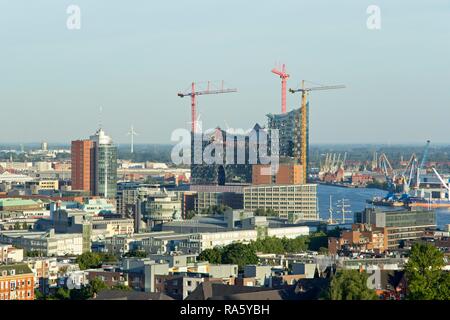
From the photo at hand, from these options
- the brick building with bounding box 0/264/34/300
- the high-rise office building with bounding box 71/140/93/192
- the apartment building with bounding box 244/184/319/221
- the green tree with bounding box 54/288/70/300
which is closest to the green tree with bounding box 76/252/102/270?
the brick building with bounding box 0/264/34/300

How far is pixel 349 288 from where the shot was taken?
854cm

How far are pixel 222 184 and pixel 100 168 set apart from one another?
139 inches

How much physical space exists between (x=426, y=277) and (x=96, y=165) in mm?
28172

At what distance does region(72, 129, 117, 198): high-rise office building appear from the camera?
3841 centimetres

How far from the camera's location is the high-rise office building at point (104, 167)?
38250 millimetres

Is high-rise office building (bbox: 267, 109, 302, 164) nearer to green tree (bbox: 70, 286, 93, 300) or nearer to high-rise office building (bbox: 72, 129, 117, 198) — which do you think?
high-rise office building (bbox: 72, 129, 117, 198)

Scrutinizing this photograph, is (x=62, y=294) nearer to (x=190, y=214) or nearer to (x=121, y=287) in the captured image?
(x=121, y=287)

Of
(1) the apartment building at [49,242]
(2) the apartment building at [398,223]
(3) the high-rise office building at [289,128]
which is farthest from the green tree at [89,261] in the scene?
(3) the high-rise office building at [289,128]

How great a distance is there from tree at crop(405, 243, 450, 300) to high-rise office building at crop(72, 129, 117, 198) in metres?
25.4

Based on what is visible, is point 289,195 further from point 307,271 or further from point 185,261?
point 307,271

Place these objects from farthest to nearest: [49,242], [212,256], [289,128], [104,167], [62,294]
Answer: [289,128]
[104,167]
[49,242]
[212,256]
[62,294]

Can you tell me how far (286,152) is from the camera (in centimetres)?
4159

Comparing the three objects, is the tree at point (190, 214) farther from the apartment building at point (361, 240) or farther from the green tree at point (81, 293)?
the green tree at point (81, 293)

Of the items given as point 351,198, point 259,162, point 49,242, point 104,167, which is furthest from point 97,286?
point 351,198
